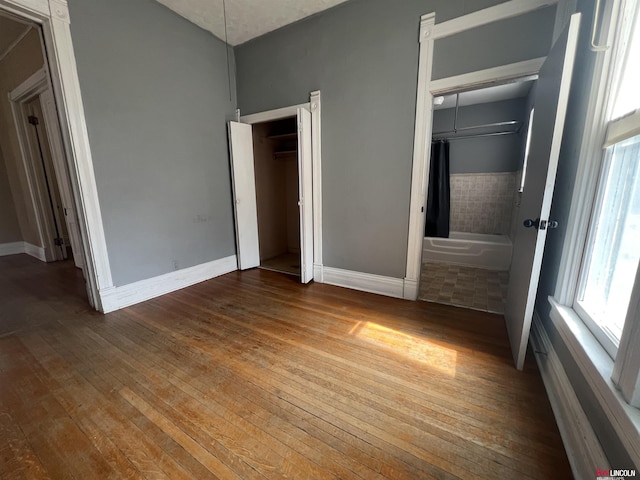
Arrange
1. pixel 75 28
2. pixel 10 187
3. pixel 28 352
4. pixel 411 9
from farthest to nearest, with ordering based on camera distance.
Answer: pixel 10 187 → pixel 411 9 → pixel 75 28 → pixel 28 352

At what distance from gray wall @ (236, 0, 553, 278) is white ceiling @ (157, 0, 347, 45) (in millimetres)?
105

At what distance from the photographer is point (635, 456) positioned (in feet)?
2.40

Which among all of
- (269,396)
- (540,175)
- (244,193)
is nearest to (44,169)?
(244,193)

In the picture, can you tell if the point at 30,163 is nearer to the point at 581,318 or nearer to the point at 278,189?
the point at 278,189

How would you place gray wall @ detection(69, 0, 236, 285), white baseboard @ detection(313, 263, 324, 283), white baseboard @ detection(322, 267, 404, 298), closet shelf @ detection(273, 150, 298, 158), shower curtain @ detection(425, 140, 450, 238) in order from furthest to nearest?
shower curtain @ detection(425, 140, 450, 238)
closet shelf @ detection(273, 150, 298, 158)
white baseboard @ detection(313, 263, 324, 283)
white baseboard @ detection(322, 267, 404, 298)
gray wall @ detection(69, 0, 236, 285)

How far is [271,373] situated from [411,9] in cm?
317

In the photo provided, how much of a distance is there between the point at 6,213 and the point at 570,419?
713 centimetres

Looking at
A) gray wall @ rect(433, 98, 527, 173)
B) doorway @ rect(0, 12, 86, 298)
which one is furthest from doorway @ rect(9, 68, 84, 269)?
gray wall @ rect(433, 98, 527, 173)

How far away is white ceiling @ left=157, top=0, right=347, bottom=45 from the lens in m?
2.49

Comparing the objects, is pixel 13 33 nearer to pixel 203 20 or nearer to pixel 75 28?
pixel 75 28

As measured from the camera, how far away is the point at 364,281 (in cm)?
287

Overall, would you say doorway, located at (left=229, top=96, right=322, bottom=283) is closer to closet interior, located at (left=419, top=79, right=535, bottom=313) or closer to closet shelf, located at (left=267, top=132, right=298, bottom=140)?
closet shelf, located at (left=267, top=132, right=298, bottom=140)

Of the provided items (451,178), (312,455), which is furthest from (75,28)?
(451,178)

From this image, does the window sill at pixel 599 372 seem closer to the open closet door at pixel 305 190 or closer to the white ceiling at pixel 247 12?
the open closet door at pixel 305 190
